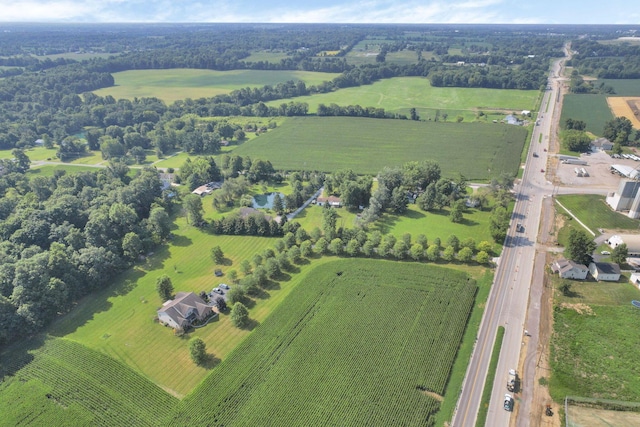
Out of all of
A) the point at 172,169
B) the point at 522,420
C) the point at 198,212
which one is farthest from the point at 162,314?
the point at 172,169

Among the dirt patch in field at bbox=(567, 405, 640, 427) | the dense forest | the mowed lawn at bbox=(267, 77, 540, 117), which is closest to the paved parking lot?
the mowed lawn at bbox=(267, 77, 540, 117)

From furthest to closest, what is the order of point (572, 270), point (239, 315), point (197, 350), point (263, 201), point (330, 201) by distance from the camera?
point (263, 201) → point (330, 201) → point (572, 270) → point (239, 315) → point (197, 350)

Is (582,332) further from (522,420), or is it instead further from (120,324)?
(120,324)

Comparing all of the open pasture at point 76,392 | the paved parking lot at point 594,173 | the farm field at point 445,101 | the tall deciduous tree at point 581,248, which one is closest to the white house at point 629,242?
the tall deciduous tree at point 581,248

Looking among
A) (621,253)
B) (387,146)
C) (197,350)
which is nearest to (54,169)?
(197,350)

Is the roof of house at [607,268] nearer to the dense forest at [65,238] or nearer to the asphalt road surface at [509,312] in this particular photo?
the asphalt road surface at [509,312]

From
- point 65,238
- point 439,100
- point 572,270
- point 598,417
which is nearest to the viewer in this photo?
point 598,417

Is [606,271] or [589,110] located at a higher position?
[589,110]

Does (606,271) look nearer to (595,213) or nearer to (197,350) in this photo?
(595,213)
